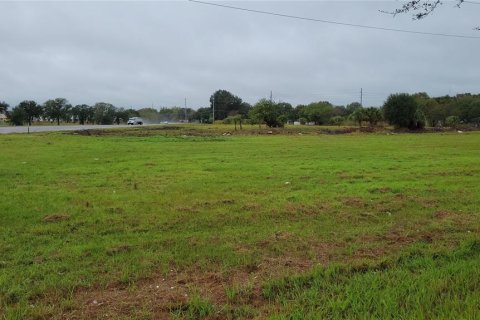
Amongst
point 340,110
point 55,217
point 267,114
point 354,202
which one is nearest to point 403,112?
point 267,114

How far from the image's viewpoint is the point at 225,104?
135250mm

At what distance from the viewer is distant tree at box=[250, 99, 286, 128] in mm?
60875

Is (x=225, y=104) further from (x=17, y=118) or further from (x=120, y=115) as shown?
(x=17, y=118)

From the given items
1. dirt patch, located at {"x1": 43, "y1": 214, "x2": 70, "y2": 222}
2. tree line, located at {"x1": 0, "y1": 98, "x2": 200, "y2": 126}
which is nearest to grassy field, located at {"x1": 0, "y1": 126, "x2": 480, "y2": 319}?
dirt patch, located at {"x1": 43, "y1": 214, "x2": 70, "y2": 222}

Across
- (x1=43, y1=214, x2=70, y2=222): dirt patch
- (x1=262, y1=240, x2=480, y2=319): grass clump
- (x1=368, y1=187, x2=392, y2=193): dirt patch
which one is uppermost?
(x1=43, y1=214, x2=70, y2=222): dirt patch

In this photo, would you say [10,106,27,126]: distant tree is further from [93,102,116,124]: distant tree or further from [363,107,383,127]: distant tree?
[363,107,383,127]: distant tree

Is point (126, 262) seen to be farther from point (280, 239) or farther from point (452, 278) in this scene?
point (452, 278)

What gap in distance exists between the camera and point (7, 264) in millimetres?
5047

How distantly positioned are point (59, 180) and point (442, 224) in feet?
32.5

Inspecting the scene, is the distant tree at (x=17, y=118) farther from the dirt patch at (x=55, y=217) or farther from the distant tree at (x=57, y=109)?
the dirt patch at (x=55, y=217)

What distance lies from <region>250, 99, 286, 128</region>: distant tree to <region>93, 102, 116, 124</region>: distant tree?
61.0 metres

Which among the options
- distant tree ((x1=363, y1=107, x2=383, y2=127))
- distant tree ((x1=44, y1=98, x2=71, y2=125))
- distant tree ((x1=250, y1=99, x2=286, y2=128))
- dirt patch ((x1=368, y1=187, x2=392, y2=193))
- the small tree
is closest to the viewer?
dirt patch ((x1=368, y1=187, x2=392, y2=193))

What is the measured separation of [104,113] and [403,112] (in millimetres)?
81058

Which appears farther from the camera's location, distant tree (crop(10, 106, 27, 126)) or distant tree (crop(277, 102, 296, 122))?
distant tree (crop(277, 102, 296, 122))
